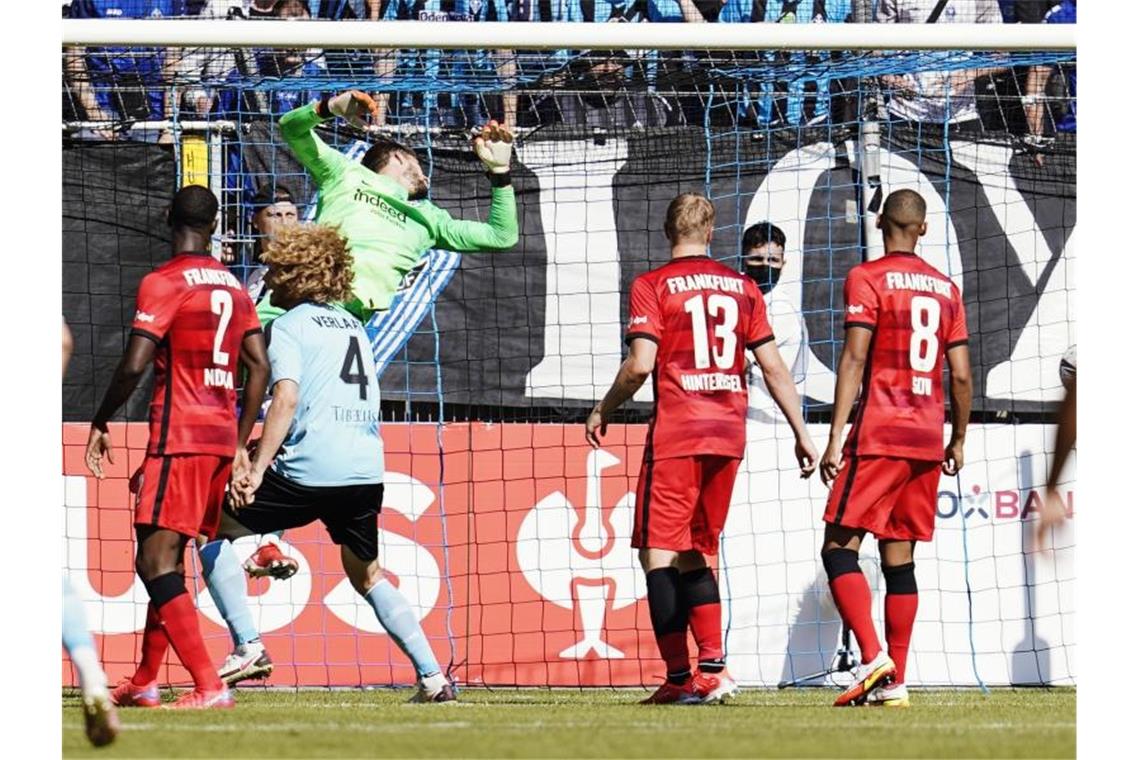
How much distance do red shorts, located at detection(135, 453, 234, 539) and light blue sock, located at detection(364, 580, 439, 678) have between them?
3.23 ft

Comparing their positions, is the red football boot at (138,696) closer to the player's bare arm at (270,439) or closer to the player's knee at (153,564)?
the player's knee at (153,564)

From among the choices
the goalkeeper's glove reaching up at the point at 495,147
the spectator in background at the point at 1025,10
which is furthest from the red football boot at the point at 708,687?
the spectator in background at the point at 1025,10

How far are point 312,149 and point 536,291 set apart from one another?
6.58ft

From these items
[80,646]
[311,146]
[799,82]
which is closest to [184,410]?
[311,146]

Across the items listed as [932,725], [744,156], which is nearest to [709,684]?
[932,725]

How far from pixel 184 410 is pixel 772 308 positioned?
3841 millimetres

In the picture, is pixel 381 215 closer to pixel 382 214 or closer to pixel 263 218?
pixel 382 214

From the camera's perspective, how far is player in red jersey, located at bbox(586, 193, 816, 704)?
7.39m

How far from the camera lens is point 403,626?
7.52 m

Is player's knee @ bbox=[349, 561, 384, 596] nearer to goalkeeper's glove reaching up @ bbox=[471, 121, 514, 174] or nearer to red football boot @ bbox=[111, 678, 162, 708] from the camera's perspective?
red football boot @ bbox=[111, 678, 162, 708]

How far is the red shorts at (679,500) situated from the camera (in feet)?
24.2

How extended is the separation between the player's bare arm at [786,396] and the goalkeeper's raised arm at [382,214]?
4.58 feet

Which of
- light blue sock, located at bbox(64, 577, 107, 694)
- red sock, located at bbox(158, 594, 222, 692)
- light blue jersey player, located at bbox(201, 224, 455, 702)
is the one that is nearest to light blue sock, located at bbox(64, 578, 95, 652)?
light blue sock, located at bbox(64, 577, 107, 694)

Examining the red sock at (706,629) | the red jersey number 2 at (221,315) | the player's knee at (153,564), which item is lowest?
the red sock at (706,629)
